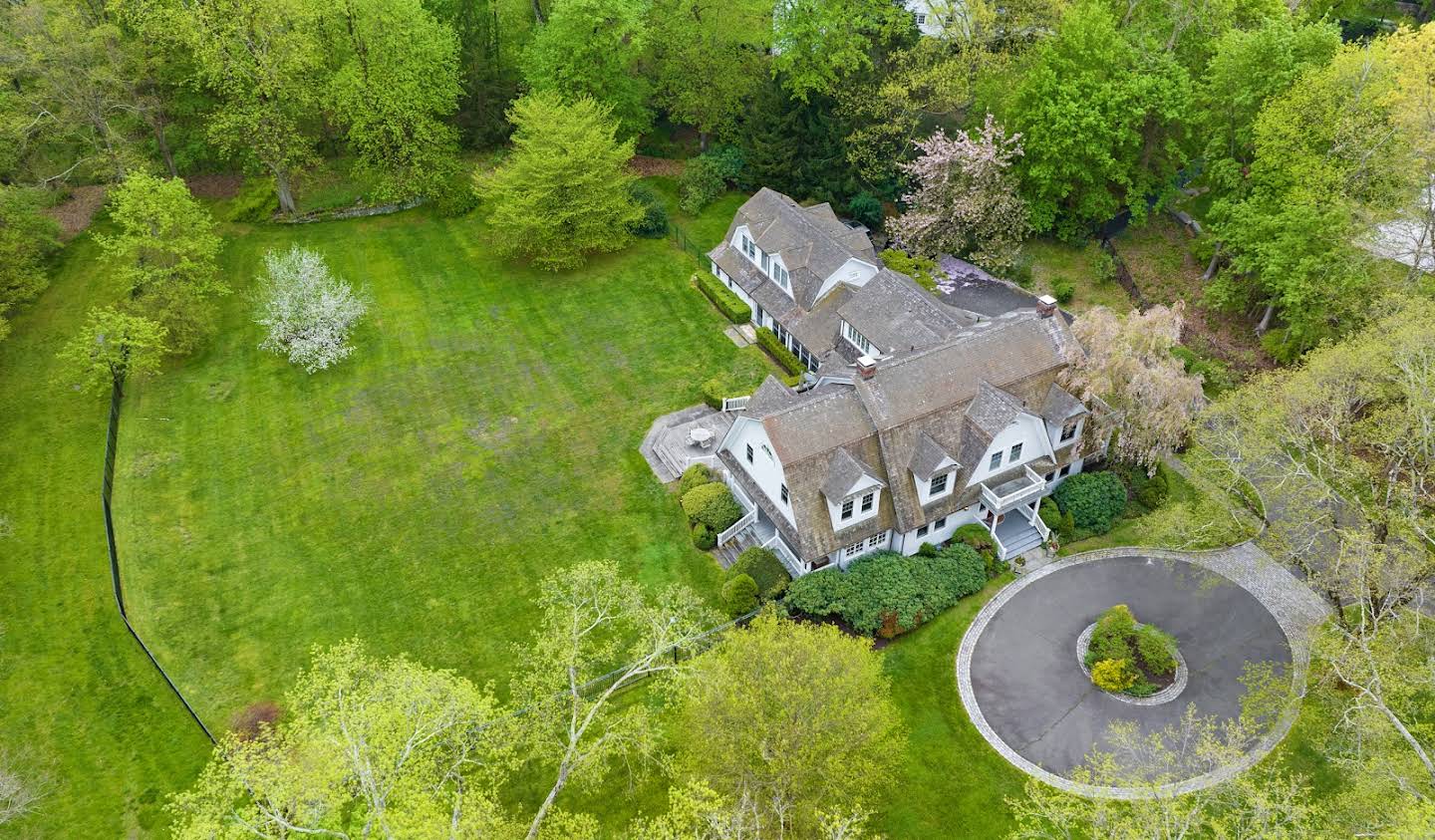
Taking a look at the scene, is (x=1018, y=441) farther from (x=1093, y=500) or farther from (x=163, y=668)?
(x=163, y=668)

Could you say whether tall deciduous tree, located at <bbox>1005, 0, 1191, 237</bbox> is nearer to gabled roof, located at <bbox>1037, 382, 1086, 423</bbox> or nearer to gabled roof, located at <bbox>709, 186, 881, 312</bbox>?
gabled roof, located at <bbox>709, 186, 881, 312</bbox>

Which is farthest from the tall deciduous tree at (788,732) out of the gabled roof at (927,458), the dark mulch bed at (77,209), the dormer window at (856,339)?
the dark mulch bed at (77,209)

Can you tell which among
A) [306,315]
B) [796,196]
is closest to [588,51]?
[796,196]

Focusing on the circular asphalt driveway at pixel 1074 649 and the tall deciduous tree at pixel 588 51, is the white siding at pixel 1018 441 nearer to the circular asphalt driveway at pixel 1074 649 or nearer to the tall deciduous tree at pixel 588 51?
the circular asphalt driveway at pixel 1074 649

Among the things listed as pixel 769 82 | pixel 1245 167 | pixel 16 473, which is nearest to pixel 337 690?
pixel 16 473

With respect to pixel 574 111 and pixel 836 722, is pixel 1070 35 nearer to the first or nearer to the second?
pixel 574 111
